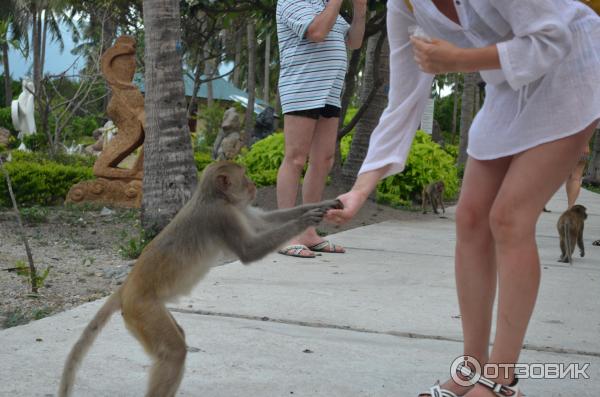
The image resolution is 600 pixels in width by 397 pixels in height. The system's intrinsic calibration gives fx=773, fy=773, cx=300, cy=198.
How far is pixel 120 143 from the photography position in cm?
1078

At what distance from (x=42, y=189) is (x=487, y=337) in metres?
8.41

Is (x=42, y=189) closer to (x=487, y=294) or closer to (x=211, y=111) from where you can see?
(x=487, y=294)

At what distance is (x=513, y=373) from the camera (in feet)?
9.35

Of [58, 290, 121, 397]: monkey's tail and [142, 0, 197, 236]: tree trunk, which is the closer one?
[58, 290, 121, 397]: monkey's tail

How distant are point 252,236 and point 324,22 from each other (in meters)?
2.99

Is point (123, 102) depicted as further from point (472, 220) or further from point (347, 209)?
point (472, 220)

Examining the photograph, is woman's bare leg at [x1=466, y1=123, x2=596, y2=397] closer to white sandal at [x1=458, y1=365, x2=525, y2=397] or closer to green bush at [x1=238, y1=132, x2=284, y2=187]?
white sandal at [x1=458, y1=365, x2=525, y2=397]

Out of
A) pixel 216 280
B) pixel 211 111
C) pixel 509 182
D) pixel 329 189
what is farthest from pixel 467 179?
pixel 211 111

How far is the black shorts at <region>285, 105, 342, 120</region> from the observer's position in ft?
20.4

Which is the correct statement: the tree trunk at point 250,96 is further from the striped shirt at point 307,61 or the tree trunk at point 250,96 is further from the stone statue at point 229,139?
the striped shirt at point 307,61

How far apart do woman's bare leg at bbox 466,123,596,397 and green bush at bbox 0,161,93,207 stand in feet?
27.4

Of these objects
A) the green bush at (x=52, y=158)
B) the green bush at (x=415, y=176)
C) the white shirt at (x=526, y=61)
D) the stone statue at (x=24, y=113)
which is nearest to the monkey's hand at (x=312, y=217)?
the white shirt at (x=526, y=61)

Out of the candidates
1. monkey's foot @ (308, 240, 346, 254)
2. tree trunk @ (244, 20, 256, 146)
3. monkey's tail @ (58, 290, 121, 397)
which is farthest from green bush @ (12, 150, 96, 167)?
tree trunk @ (244, 20, 256, 146)

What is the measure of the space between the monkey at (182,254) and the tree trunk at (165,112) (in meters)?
3.57
